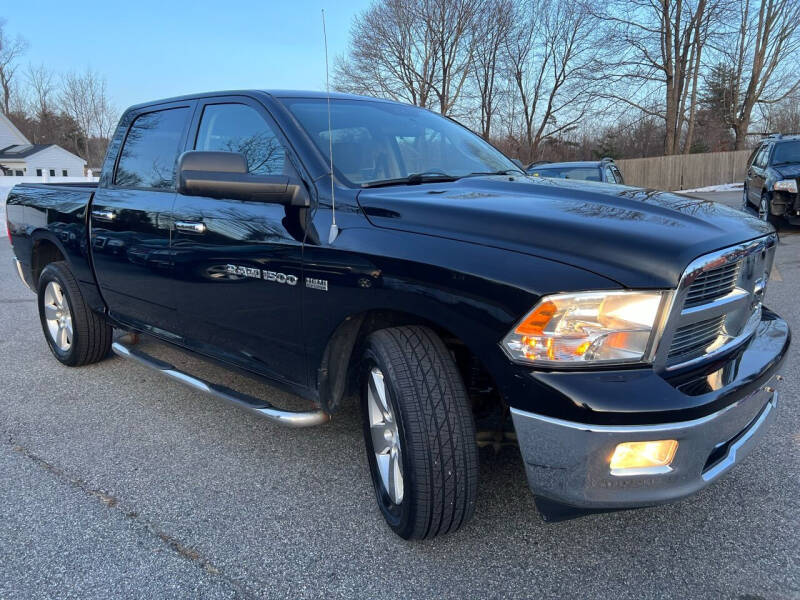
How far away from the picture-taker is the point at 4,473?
3059mm

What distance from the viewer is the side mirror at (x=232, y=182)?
2602 mm

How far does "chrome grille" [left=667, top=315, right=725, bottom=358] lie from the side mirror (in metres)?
1.52

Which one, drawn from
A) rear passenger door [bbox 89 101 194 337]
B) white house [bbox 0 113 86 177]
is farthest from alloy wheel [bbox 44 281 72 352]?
white house [bbox 0 113 86 177]

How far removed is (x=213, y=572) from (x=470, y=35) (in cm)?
3766

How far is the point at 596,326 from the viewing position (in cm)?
189

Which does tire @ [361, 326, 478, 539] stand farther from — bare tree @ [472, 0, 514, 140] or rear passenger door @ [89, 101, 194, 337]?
bare tree @ [472, 0, 514, 140]

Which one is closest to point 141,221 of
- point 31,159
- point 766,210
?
point 766,210

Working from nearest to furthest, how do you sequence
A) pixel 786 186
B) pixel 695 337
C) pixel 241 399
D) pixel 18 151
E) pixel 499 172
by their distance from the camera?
pixel 695 337
pixel 241 399
pixel 499 172
pixel 786 186
pixel 18 151

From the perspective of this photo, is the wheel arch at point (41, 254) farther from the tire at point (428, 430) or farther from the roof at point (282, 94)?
the tire at point (428, 430)

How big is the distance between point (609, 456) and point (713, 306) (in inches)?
25.8

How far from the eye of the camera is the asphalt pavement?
2.20 meters

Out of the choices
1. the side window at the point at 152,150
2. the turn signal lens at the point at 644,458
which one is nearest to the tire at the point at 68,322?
the side window at the point at 152,150

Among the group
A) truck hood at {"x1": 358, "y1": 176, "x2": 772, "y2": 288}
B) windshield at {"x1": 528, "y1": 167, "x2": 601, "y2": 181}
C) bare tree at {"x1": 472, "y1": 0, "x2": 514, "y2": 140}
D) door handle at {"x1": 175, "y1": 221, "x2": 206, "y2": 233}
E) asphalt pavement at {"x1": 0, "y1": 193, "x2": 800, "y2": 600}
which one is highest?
bare tree at {"x1": 472, "y1": 0, "x2": 514, "y2": 140}

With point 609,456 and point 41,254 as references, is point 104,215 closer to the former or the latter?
point 41,254
